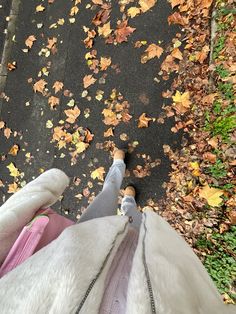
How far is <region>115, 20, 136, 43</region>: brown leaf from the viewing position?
3.68m

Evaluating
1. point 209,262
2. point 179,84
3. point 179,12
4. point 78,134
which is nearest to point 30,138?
point 78,134

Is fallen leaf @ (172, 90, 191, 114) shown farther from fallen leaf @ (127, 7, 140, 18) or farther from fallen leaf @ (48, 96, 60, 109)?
fallen leaf @ (48, 96, 60, 109)

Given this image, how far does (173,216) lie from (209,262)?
20.2 inches

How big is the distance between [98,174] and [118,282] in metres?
2.29

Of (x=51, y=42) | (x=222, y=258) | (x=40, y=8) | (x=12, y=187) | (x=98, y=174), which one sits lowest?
(x=222, y=258)

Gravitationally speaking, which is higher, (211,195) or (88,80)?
(88,80)

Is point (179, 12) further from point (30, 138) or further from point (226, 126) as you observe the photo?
point (30, 138)

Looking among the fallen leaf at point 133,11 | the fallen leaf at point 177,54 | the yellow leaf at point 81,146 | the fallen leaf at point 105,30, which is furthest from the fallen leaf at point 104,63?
the yellow leaf at point 81,146

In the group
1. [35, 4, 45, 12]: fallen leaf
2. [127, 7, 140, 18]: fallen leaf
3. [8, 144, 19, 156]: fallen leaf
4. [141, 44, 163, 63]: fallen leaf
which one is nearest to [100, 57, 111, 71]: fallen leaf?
[141, 44, 163, 63]: fallen leaf

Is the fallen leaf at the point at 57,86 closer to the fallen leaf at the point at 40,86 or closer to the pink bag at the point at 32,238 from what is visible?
the fallen leaf at the point at 40,86

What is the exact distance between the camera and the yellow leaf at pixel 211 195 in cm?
294

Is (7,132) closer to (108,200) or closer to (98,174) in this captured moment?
(98,174)

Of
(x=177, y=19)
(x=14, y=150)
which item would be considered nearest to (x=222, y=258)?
(x=177, y=19)

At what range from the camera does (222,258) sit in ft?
9.45
